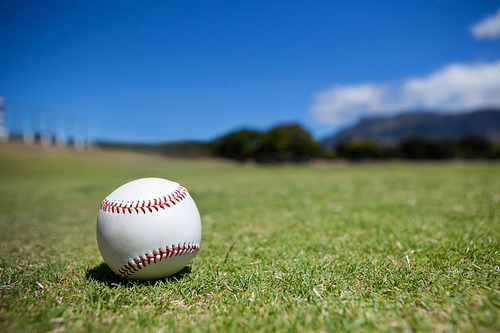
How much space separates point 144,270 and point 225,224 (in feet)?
8.21

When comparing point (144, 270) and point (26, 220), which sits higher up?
point (144, 270)

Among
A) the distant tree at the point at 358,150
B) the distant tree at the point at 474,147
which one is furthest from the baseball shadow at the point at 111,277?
the distant tree at the point at 358,150

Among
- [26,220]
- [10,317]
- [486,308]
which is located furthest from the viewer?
[26,220]

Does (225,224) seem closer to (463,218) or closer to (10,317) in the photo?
(10,317)

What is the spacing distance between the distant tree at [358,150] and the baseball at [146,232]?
99769 mm

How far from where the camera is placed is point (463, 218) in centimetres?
465

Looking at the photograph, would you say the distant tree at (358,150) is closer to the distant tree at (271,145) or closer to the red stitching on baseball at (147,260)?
the distant tree at (271,145)

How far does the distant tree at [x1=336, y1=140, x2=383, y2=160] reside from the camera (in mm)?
96894

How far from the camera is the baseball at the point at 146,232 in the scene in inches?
91.2

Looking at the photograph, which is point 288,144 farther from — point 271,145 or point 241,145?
point 241,145

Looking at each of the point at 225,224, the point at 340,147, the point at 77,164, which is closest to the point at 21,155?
the point at 77,164

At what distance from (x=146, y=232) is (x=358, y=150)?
351 feet

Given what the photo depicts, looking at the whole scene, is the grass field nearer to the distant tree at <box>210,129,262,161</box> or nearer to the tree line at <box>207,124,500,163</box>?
the tree line at <box>207,124,500,163</box>

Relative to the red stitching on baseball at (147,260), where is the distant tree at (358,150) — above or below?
above
